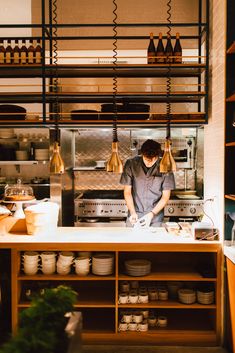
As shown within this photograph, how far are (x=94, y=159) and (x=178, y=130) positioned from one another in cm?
142

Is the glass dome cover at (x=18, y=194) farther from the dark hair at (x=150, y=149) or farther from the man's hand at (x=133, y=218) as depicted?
the dark hair at (x=150, y=149)

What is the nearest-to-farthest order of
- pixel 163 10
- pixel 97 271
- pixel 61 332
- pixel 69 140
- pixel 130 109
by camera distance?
pixel 61 332 → pixel 97 271 → pixel 130 109 → pixel 163 10 → pixel 69 140

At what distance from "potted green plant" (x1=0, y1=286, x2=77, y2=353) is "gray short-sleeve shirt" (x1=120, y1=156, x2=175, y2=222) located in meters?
3.39

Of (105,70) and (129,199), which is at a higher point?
(105,70)

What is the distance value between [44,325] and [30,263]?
2206mm

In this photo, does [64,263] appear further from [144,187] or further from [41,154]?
[41,154]

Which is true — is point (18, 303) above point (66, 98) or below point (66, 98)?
below

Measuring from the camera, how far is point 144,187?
17.5 feet

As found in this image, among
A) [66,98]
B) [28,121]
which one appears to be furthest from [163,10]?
[28,121]

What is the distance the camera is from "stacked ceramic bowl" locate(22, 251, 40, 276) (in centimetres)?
384

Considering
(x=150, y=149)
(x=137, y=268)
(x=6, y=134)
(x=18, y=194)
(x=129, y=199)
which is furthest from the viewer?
(x=6, y=134)

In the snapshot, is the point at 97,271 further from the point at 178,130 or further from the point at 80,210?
the point at 178,130

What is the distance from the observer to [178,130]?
665 centimetres

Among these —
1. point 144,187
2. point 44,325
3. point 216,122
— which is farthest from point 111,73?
point 44,325
